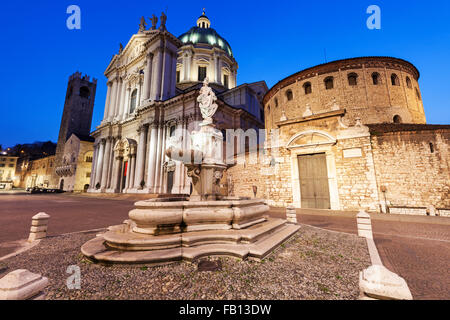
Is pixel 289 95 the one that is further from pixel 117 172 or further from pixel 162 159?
pixel 117 172

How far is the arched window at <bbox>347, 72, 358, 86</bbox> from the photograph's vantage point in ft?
59.6

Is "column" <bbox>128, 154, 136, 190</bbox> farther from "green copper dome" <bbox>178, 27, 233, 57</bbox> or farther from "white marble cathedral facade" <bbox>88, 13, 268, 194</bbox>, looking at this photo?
"green copper dome" <bbox>178, 27, 233, 57</bbox>

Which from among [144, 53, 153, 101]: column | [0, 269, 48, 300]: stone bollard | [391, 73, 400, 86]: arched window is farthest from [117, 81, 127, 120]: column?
[391, 73, 400, 86]: arched window

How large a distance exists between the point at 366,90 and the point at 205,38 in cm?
2726

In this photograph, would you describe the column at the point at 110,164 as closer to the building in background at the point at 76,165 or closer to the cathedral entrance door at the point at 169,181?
the building in background at the point at 76,165

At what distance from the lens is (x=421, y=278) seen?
8.46ft

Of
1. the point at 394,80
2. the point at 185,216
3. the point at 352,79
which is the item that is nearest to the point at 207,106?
the point at 185,216

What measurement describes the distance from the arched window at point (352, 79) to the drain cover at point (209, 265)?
2193cm

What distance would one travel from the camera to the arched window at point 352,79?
18.2 metres

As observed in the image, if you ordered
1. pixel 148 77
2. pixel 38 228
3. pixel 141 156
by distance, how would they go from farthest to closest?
pixel 148 77 → pixel 141 156 → pixel 38 228

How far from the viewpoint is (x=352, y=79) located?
1841 centimetres

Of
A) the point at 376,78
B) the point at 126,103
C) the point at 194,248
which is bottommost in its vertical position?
the point at 194,248
